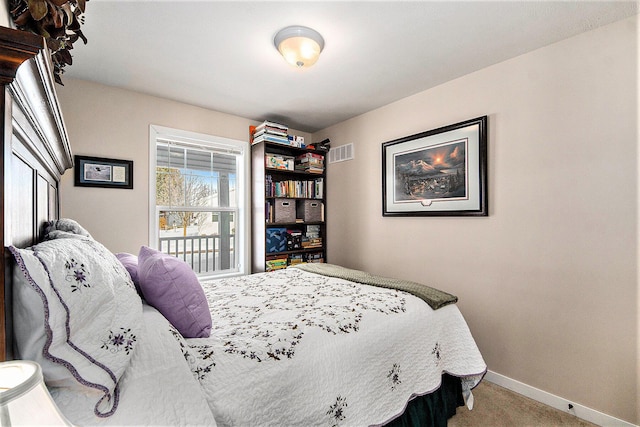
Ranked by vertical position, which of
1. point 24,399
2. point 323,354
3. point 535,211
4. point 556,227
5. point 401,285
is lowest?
point 323,354

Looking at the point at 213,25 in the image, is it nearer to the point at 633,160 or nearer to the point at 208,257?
the point at 208,257

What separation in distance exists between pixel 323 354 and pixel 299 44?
1.85m

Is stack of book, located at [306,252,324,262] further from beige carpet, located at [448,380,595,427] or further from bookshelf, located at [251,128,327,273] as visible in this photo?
beige carpet, located at [448,380,595,427]

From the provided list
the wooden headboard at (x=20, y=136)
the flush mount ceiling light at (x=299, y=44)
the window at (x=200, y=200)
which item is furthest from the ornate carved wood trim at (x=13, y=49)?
the window at (x=200, y=200)

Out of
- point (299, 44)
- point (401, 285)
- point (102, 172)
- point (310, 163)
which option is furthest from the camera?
point (310, 163)

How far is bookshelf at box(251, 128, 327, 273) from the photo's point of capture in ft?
11.4

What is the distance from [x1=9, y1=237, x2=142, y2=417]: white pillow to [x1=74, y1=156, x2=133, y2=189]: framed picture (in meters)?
2.16

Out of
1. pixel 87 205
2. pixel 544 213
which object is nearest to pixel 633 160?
pixel 544 213

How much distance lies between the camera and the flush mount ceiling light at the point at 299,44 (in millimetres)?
1875

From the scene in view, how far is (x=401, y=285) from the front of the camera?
2.05 m

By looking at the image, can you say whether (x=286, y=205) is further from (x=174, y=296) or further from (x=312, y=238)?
(x=174, y=296)

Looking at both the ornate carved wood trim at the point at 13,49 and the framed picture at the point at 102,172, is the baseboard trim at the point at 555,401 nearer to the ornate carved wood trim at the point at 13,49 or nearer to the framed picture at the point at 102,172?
the ornate carved wood trim at the point at 13,49

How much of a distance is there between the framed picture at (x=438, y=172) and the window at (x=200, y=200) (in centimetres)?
176

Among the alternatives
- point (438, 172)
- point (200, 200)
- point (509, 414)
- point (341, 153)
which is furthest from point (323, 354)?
point (341, 153)
